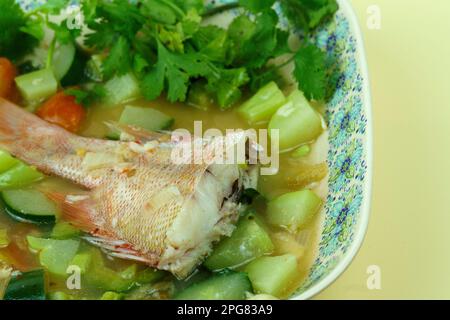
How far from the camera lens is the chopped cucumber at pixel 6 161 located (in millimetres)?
2816

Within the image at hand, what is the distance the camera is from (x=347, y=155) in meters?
2.67

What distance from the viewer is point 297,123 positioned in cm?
294

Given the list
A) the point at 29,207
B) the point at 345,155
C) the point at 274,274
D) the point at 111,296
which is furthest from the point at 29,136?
the point at 345,155

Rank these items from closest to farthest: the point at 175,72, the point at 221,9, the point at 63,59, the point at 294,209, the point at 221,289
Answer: the point at 221,289 < the point at 294,209 < the point at 175,72 < the point at 63,59 < the point at 221,9

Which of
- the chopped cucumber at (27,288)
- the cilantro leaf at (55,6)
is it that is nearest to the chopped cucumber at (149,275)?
the chopped cucumber at (27,288)

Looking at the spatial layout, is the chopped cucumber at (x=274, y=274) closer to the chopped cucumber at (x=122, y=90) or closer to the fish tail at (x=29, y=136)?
the fish tail at (x=29, y=136)

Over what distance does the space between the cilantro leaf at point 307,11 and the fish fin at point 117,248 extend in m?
1.43

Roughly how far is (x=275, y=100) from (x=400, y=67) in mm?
762

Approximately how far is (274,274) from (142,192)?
59 centimetres

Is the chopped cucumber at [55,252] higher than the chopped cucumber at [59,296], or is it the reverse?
the chopped cucumber at [55,252]

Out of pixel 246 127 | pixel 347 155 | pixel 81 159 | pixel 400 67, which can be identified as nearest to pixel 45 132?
pixel 81 159

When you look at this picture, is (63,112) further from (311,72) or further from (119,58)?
(311,72)

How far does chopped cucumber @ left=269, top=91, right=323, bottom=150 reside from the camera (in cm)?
294
